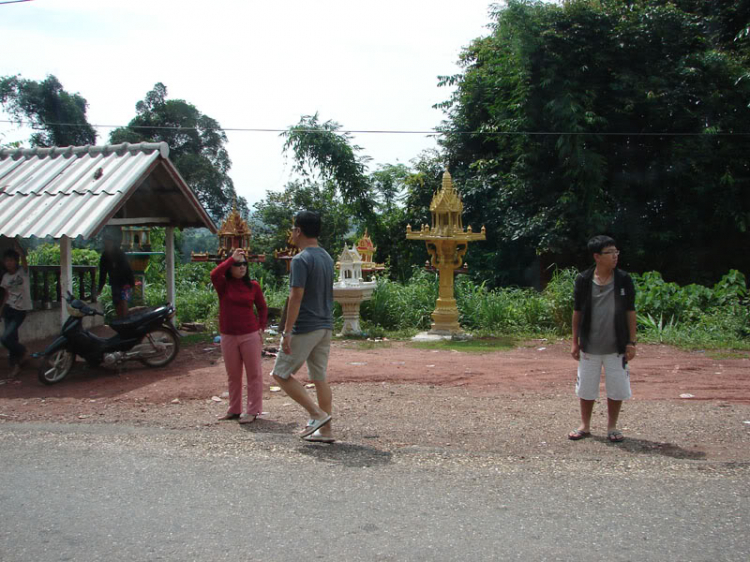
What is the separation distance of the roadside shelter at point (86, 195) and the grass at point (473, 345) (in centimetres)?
413

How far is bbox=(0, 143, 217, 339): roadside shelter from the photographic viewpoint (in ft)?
28.4

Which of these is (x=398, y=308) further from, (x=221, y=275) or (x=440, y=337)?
(x=221, y=275)

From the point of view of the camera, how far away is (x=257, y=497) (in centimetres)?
430

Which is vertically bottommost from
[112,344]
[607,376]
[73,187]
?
[112,344]

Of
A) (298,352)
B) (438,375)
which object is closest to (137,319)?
(438,375)

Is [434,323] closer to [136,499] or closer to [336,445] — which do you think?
[336,445]

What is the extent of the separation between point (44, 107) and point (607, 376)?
27700 mm

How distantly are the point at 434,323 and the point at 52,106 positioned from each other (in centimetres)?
2192

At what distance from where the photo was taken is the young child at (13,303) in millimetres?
8844

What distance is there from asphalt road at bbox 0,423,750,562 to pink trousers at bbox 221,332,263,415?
86cm

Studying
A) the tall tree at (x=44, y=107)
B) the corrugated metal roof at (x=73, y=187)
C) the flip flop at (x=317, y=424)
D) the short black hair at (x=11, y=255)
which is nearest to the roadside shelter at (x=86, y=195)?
the corrugated metal roof at (x=73, y=187)

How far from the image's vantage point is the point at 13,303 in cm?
892

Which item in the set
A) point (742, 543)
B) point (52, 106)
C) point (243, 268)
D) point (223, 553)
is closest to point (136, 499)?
point (223, 553)

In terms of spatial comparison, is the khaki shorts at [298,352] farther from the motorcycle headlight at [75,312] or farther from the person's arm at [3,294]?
the person's arm at [3,294]
